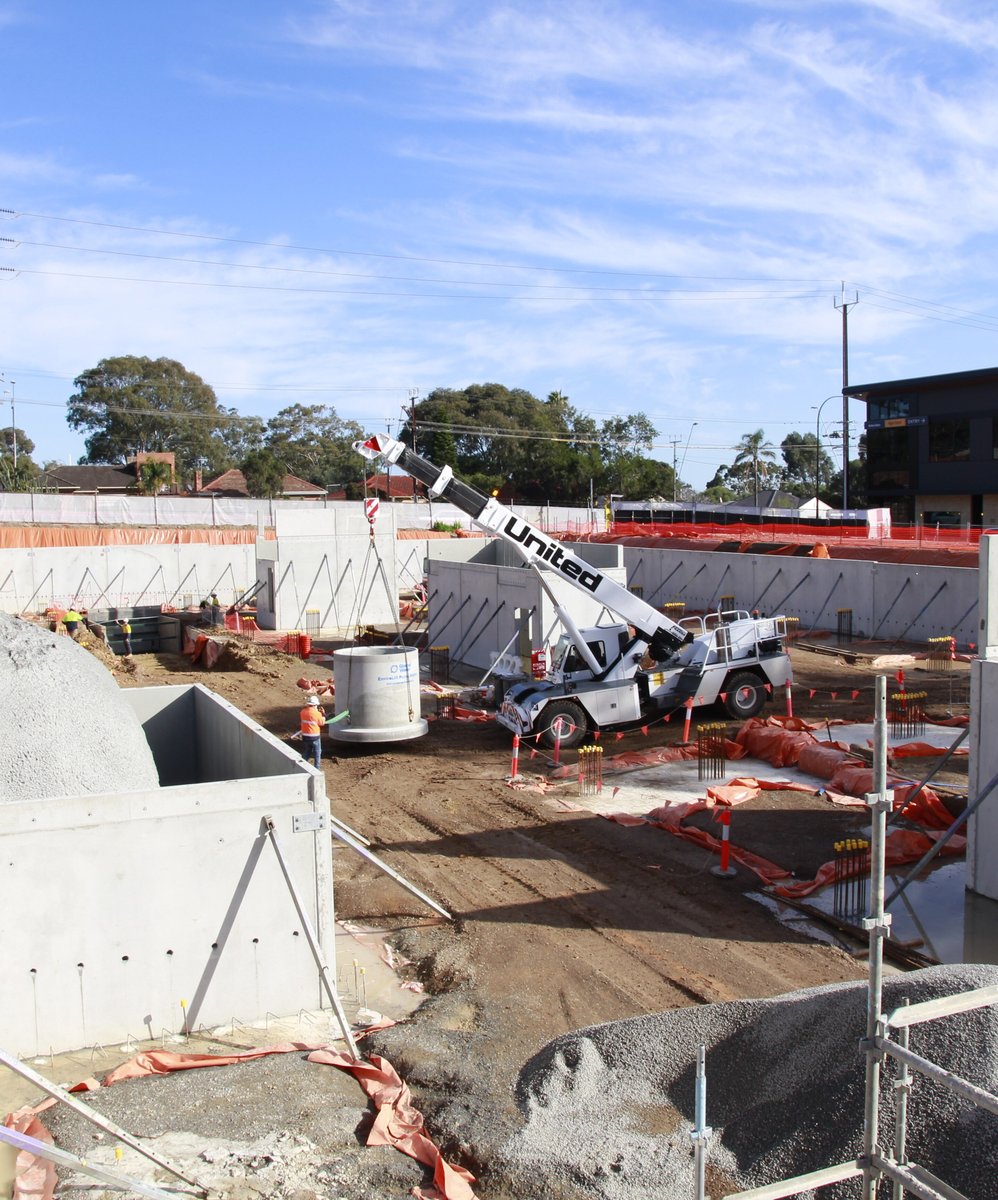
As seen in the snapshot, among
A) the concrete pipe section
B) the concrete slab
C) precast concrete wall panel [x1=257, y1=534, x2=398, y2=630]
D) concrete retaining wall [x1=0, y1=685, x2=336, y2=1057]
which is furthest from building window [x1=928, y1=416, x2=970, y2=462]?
concrete retaining wall [x1=0, y1=685, x2=336, y2=1057]

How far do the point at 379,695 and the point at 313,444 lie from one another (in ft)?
278

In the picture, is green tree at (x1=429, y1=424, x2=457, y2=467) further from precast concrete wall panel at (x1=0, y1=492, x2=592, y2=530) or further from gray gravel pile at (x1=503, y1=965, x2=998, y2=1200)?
gray gravel pile at (x1=503, y1=965, x2=998, y2=1200)

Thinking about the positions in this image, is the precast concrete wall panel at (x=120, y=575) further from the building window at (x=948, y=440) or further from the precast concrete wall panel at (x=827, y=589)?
the building window at (x=948, y=440)

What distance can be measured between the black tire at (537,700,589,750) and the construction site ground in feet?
1.29

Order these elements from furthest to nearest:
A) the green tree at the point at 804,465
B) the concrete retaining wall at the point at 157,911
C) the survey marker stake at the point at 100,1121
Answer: the green tree at the point at 804,465, the concrete retaining wall at the point at 157,911, the survey marker stake at the point at 100,1121

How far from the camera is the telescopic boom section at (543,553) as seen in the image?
18.2m

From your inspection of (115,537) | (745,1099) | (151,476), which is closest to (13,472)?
(151,476)

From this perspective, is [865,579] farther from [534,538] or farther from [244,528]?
[244,528]

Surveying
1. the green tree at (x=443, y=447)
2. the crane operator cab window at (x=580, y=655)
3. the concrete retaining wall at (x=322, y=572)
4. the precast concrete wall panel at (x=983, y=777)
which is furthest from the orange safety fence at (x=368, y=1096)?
the green tree at (x=443, y=447)

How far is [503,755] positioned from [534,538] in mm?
3864

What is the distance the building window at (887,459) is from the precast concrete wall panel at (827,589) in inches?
1054

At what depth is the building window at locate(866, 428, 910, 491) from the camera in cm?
6034

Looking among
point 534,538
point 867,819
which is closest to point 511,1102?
point 867,819

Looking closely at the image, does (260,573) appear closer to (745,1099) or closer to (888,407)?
(745,1099)
